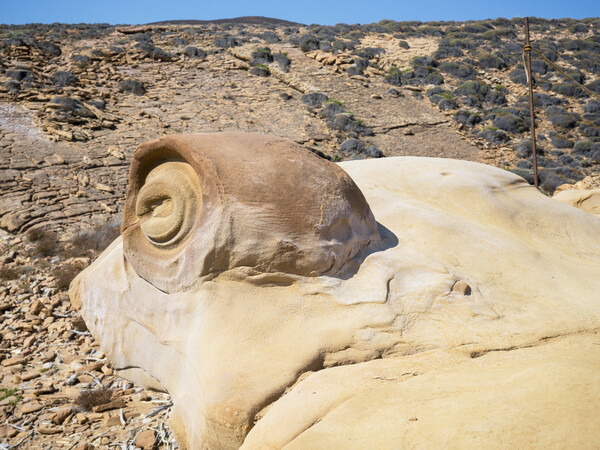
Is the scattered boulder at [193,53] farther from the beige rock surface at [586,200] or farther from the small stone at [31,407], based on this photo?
the small stone at [31,407]

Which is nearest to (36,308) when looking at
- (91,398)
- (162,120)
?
(91,398)

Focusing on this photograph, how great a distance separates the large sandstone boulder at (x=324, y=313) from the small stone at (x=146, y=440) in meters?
0.56

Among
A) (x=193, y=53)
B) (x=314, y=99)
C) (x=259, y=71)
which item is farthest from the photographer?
(x=193, y=53)

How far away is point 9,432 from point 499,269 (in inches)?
139

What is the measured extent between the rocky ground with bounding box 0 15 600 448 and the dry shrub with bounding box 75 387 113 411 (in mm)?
15

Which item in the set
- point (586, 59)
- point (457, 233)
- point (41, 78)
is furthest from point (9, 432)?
Result: point (586, 59)

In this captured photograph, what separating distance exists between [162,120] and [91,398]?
11.3m

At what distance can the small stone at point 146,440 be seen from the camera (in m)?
3.25

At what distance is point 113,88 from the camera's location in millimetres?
15242

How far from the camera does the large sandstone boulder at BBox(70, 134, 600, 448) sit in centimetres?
179

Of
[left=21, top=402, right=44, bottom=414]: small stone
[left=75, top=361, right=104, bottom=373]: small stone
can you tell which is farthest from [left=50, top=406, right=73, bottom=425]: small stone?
[left=75, top=361, right=104, bottom=373]: small stone

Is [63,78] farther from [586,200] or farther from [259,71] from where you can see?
[586,200]

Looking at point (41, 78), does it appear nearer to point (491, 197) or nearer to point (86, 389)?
point (86, 389)

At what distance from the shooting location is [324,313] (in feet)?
7.98
